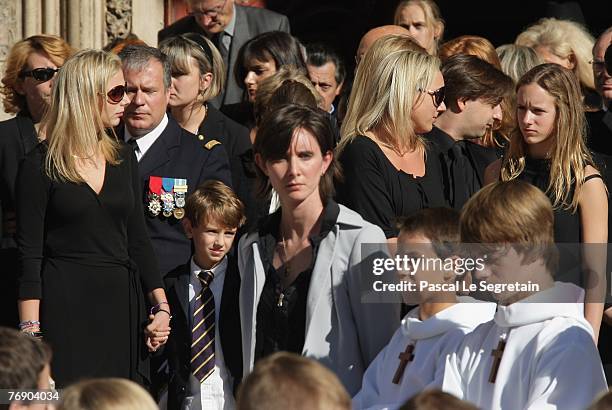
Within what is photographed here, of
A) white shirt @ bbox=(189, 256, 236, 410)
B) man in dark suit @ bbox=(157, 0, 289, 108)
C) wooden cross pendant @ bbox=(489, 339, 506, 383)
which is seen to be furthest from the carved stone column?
wooden cross pendant @ bbox=(489, 339, 506, 383)

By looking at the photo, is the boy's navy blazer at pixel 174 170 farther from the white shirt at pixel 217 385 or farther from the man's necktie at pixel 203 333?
the white shirt at pixel 217 385

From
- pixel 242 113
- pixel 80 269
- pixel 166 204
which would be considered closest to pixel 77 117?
pixel 80 269

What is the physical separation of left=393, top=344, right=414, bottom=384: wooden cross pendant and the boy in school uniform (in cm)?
126

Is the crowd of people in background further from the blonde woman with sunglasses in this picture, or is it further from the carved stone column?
the carved stone column

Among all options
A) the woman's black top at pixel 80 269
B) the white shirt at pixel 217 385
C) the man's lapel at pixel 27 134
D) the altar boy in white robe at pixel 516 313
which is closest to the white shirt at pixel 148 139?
the man's lapel at pixel 27 134

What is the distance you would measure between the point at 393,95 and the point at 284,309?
3.97 ft

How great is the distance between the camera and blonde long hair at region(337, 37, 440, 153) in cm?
564

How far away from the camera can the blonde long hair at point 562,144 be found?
5.29 meters

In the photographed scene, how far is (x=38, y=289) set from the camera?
555cm

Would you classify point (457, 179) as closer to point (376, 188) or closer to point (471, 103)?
point (376, 188)

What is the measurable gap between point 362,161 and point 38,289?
53.6 inches

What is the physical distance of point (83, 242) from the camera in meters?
5.61

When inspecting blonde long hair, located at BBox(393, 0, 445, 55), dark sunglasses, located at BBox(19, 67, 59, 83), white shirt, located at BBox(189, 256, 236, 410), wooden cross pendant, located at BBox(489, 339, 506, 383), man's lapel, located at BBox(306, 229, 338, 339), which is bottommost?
white shirt, located at BBox(189, 256, 236, 410)

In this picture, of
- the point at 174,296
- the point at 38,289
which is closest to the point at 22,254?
the point at 38,289
